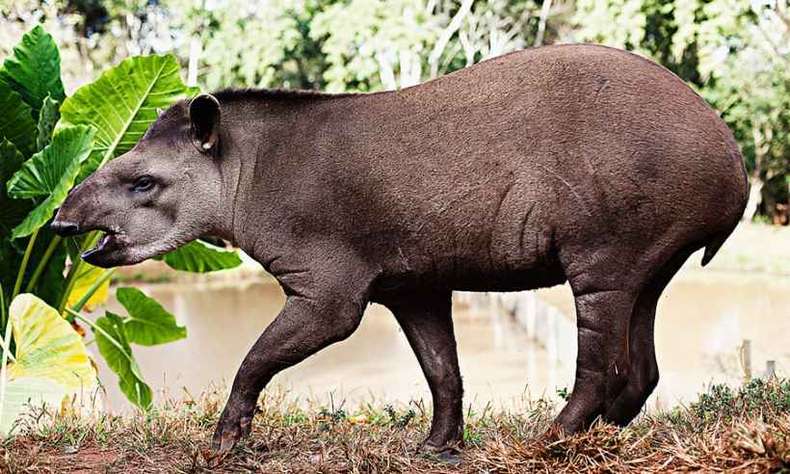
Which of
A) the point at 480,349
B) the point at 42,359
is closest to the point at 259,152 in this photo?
the point at 42,359

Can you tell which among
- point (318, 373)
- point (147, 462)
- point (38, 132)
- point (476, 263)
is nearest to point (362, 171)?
point (476, 263)

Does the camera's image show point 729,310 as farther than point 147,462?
Yes

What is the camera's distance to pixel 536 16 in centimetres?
2500

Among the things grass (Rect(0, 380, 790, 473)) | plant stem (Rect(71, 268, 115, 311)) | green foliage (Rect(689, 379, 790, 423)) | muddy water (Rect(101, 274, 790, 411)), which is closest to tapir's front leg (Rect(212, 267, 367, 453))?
grass (Rect(0, 380, 790, 473))

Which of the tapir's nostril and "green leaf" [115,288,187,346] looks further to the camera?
"green leaf" [115,288,187,346]

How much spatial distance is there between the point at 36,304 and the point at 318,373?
727 cm

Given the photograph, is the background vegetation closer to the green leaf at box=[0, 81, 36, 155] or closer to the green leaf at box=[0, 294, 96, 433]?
the green leaf at box=[0, 81, 36, 155]

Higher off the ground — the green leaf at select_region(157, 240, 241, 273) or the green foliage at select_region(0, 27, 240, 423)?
the green foliage at select_region(0, 27, 240, 423)

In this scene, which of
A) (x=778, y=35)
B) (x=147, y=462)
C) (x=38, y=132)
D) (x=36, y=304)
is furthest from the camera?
(x=778, y=35)

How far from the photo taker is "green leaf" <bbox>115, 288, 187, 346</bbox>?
23.8 feet

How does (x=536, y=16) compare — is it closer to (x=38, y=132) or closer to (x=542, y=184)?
(x=38, y=132)

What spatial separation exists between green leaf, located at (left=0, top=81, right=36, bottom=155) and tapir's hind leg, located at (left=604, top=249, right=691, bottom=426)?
14.0ft

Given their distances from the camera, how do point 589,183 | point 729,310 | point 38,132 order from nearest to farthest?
point 589,183
point 38,132
point 729,310

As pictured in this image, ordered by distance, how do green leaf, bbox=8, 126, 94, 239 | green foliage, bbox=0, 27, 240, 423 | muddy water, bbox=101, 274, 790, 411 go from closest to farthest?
green leaf, bbox=8, 126, 94, 239, green foliage, bbox=0, 27, 240, 423, muddy water, bbox=101, 274, 790, 411
